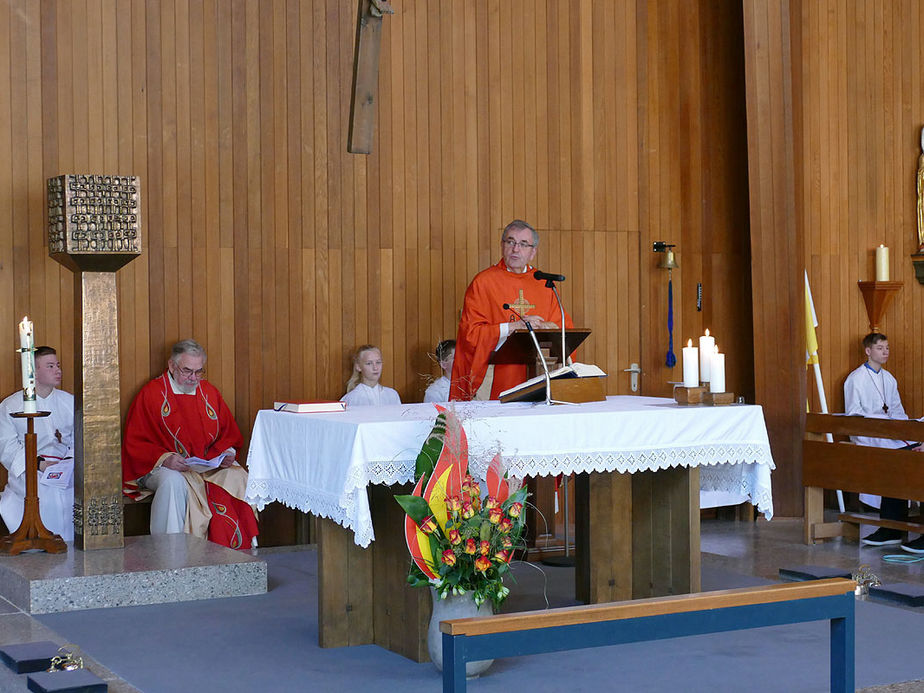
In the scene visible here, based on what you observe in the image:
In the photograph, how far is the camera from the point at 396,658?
4.77 metres

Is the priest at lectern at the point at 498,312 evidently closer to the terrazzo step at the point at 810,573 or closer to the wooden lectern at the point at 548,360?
the wooden lectern at the point at 548,360

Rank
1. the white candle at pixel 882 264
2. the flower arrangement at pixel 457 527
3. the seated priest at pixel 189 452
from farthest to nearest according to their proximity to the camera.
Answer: the white candle at pixel 882 264 < the seated priest at pixel 189 452 < the flower arrangement at pixel 457 527

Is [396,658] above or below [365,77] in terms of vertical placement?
below

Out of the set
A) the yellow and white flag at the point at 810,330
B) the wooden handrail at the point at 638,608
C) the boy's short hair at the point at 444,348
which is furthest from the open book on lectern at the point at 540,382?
the yellow and white flag at the point at 810,330

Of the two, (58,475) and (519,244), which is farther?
(58,475)

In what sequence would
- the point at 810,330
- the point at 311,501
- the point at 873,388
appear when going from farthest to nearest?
the point at 873,388, the point at 810,330, the point at 311,501

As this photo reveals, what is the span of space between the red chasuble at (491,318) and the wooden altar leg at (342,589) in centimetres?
169

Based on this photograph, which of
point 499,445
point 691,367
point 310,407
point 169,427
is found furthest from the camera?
point 169,427

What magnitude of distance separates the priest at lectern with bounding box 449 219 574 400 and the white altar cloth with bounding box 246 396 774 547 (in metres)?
1.17

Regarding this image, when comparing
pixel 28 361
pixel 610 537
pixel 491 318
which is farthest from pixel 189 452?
pixel 610 537

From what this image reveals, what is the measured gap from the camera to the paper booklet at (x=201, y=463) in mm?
7133

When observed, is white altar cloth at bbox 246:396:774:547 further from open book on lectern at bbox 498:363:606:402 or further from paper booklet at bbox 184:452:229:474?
paper booklet at bbox 184:452:229:474

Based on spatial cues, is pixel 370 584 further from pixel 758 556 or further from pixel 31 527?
pixel 758 556

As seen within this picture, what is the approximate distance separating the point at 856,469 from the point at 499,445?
143 inches
